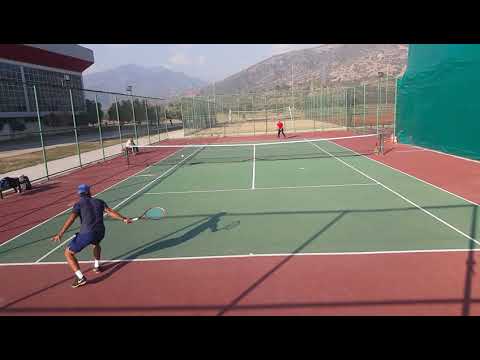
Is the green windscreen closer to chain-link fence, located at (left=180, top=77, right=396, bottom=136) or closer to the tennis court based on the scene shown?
the tennis court

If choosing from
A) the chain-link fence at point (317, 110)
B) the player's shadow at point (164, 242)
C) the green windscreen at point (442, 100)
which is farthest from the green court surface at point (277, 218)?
the chain-link fence at point (317, 110)

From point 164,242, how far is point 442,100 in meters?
16.1

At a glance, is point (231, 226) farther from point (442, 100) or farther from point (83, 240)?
point (442, 100)

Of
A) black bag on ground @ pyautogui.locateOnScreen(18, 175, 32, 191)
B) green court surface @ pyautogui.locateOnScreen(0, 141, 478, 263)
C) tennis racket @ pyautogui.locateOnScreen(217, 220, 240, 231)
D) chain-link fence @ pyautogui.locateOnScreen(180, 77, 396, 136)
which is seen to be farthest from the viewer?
chain-link fence @ pyautogui.locateOnScreen(180, 77, 396, 136)

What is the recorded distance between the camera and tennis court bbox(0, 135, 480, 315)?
5566mm

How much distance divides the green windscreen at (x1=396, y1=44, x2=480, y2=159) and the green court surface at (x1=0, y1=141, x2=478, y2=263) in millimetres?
4781

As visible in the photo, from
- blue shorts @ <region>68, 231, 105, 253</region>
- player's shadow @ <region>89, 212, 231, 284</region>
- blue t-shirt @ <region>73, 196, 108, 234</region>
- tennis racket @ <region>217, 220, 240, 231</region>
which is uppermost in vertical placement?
blue t-shirt @ <region>73, 196, 108, 234</region>

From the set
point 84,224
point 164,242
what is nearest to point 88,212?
point 84,224

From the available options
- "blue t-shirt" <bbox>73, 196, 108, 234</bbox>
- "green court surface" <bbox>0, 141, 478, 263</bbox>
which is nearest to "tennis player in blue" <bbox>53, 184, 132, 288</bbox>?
A: "blue t-shirt" <bbox>73, 196, 108, 234</bbox>

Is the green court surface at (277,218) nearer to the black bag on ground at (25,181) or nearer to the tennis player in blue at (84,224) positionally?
the tennis player in blue at (84,224)

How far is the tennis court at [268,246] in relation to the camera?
557 cm

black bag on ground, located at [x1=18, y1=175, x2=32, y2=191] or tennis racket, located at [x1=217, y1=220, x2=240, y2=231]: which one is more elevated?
black bag on ground, located at [x1=18, y1=175, x2=32, y2=191]
